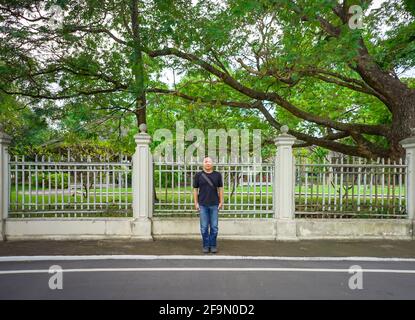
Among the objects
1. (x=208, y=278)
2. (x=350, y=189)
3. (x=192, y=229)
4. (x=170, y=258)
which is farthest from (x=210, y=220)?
(x=350, y=189)

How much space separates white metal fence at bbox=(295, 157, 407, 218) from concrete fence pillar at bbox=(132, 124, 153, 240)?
3.62 meters

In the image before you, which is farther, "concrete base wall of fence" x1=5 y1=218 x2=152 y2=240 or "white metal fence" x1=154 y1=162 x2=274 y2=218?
"white metal fence" x1=154 y1=162 x2=274 y2=218

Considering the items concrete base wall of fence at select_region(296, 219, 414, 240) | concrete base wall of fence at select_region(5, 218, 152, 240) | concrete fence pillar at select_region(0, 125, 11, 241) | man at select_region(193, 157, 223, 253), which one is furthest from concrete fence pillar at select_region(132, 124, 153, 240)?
concrete base wall of fence at select_region(296, 219, 414, 240)

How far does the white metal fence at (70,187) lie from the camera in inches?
354

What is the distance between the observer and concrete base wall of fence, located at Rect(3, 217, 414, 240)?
29.1 feet

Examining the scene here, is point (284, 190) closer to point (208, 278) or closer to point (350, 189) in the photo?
point (350, 189)

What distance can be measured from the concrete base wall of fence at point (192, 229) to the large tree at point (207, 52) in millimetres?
3883

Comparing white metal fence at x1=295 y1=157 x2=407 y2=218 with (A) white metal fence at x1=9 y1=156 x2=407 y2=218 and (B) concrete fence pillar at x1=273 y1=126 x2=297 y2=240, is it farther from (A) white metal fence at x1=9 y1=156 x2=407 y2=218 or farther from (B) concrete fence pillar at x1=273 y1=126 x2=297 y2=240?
(B) concrete fence pillar at x1=273 y1=126 x2=297 y2=240

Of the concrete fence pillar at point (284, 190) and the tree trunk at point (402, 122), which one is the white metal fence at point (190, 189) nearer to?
the concrete fence pillar at point (284, 190)

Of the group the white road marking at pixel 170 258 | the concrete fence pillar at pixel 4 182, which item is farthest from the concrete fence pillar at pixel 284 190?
the concrete fence pillar at pixel 4 182

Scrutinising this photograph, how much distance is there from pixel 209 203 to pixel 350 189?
4.04 metres

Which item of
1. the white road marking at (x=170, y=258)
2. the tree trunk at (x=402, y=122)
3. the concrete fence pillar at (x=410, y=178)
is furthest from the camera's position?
the tree trunk at (x=402, y=122)

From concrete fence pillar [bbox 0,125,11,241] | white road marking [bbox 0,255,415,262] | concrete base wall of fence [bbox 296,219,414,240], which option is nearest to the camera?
white road marking [bbox 0,255,415,262]
